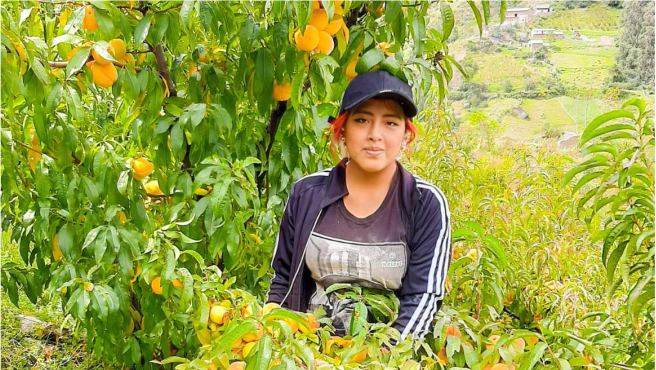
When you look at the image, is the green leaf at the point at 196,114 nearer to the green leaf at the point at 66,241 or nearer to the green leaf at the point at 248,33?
the green leaf at the point at 248,33

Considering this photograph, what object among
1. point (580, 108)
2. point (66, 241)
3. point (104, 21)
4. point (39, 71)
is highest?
point (104, 21)

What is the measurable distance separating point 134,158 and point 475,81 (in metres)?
5.49

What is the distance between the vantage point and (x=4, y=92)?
4.42 feet

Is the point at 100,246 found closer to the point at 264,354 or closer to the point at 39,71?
the point at 39,71

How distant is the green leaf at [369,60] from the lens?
1.53m

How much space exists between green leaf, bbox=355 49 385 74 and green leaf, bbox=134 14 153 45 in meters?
0.54

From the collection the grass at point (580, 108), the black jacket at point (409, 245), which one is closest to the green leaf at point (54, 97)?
the black jacket at point (409, 245)

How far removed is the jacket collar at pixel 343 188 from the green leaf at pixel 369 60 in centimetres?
27

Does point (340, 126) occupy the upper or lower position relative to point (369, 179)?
upper

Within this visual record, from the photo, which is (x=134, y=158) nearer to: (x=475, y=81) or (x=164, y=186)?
(x=164, y=186)

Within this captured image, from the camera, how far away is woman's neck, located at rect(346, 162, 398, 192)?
1568mm

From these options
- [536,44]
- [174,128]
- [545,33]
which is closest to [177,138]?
[174,128]

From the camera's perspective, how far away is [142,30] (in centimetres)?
149

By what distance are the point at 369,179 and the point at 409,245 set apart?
203mm
